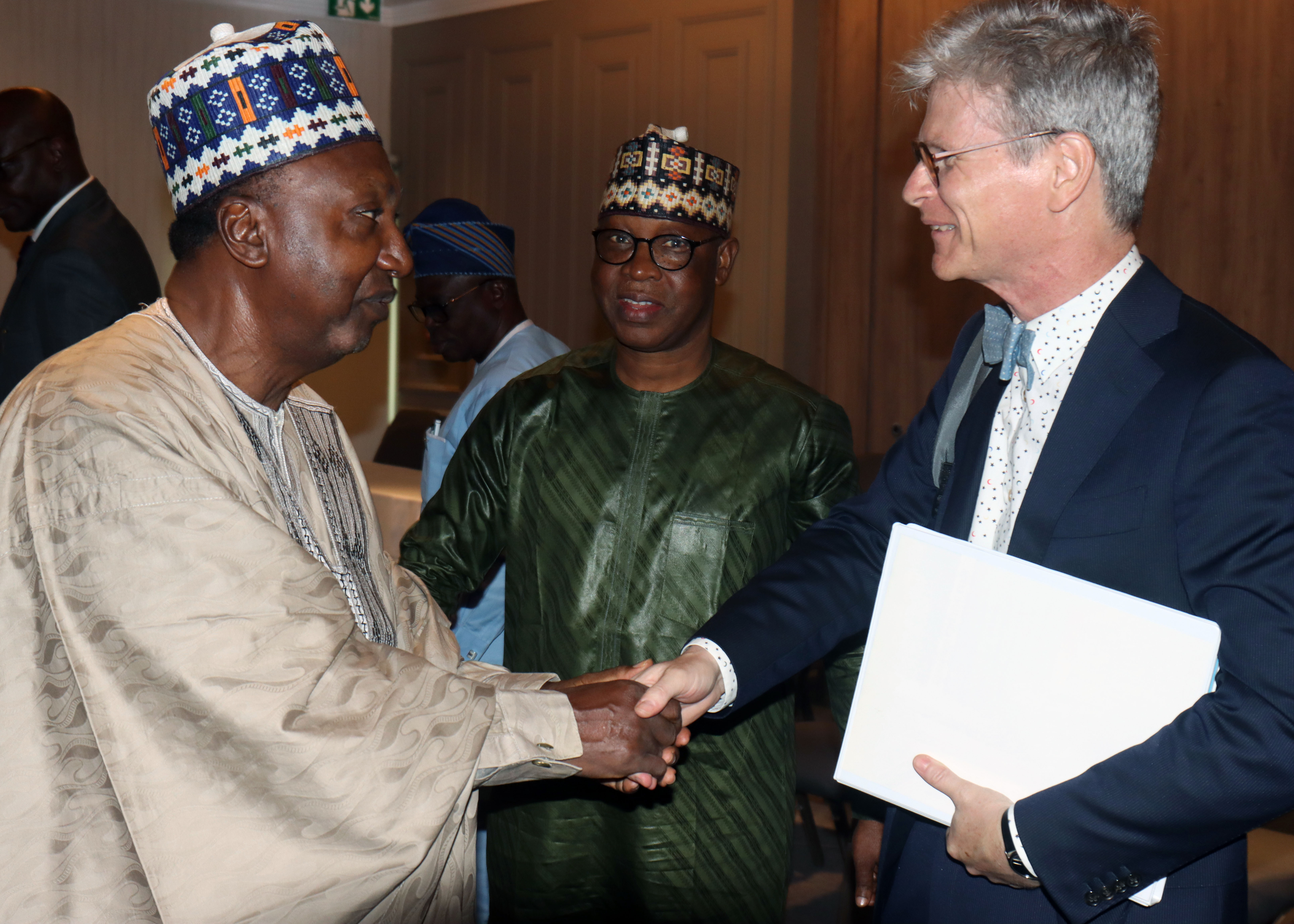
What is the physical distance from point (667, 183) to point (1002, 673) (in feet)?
4.26

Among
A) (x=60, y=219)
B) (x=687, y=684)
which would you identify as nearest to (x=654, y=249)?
(x=687, y=684)

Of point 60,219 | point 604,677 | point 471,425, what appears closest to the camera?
point 604,677

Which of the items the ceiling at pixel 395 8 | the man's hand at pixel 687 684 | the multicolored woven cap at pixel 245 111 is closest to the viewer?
the multicolored woven cap at pixel 245 111

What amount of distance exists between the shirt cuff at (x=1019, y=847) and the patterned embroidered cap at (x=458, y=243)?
246 centimetres

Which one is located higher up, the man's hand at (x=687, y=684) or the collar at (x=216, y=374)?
the collar at (x=216, y=374)

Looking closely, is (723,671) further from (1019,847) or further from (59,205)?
(59,205)

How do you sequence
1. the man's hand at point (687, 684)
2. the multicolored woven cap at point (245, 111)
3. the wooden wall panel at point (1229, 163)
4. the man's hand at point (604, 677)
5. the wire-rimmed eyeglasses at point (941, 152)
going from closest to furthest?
the wire-rimmed eyeglasses at point (941, 152) → the multicolored woven cap at point (245, 111) → the man's hand at point (687, 684) → the man's hand at point (604, 677) → the wooden wall panel at point (1229, 163)

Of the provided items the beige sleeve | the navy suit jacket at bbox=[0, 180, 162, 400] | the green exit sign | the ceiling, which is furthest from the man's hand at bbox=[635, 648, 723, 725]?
the green exit sign

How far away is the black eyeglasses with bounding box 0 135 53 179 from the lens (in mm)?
3705

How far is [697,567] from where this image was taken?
6.81 feet

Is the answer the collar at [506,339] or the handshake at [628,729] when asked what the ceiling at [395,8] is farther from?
the handshake at [628,729]

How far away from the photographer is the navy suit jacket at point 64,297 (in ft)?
11.3

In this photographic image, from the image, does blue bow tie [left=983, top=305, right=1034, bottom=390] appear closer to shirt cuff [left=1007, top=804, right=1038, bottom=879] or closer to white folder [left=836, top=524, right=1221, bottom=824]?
white folder [left=836, top=524, right=1221, bottom=824]

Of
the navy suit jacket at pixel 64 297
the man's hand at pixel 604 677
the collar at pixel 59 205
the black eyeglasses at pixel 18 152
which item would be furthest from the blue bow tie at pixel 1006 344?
the black eyeglasses at pixel 18 152
